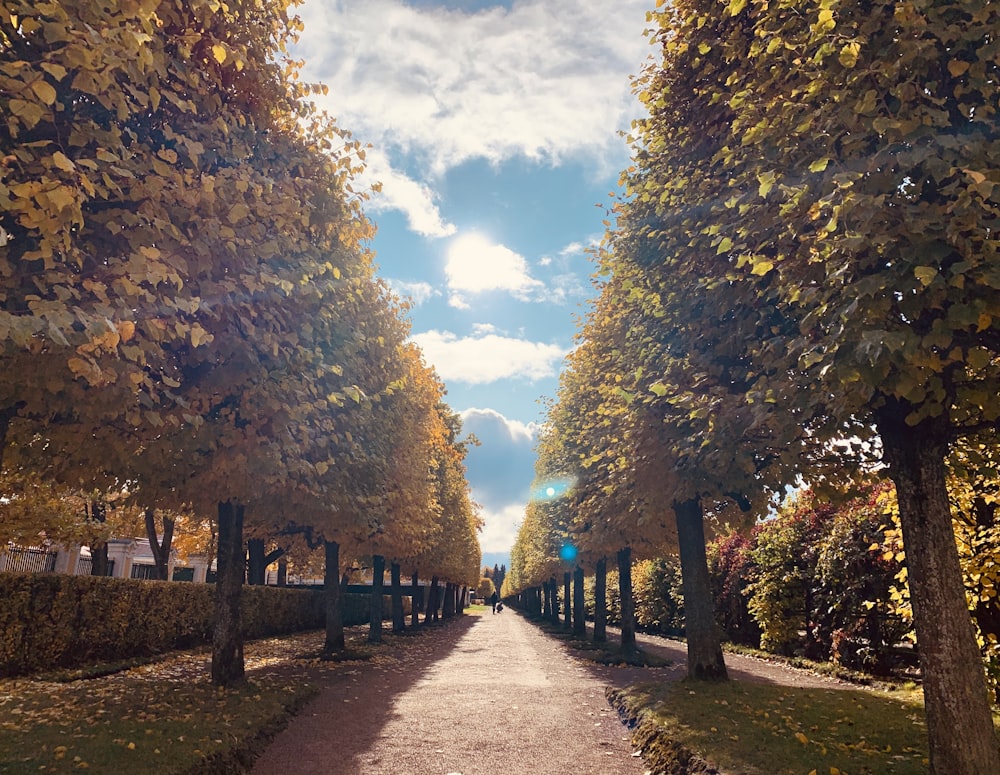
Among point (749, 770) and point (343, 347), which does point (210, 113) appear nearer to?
point (343, 347)

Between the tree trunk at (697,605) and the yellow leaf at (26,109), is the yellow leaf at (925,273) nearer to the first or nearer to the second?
the yellow leaf at (26,109)

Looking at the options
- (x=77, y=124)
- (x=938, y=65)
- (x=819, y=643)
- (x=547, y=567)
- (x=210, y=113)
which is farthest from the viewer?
(x=547, y=567)

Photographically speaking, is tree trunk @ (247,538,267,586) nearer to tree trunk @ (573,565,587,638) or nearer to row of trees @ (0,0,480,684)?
row of trees @ (0,0,480,684)

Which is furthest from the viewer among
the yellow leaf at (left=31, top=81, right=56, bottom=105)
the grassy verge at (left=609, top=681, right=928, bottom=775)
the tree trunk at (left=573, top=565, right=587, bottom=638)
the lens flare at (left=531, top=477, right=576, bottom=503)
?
the tree trunk at (left=573, top=565, right=587, bottom=638)

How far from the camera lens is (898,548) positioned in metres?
12.0

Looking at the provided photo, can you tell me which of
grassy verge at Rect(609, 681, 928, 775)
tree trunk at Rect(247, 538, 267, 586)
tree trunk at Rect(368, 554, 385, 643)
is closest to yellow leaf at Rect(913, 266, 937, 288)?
grassy verge at Rect(609, 681, 928, 775)

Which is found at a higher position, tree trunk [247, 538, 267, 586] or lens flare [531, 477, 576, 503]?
lens flare [531, 477, 576, 503]

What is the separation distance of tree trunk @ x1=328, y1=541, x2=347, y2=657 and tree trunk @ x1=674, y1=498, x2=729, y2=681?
1076 centimetres

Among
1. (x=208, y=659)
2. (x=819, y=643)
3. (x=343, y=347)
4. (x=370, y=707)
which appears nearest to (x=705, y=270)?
(x=343, y=347)

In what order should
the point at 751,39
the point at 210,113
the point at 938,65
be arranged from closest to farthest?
the point at 938,65
the point at 210,113
the point at 751,39

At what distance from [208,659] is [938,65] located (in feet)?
70.0

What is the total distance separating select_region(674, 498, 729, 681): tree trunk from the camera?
1220 cm

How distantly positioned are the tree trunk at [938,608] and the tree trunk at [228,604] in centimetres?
1092

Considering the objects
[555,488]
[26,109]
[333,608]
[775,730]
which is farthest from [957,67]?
[555,488]
